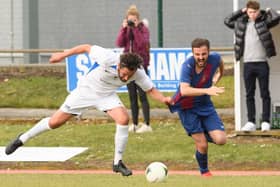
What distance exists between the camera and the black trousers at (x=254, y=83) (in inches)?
686

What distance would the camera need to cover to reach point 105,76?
13.6 metres

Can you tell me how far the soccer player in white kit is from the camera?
43.2ft

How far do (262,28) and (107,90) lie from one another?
14.3 feet

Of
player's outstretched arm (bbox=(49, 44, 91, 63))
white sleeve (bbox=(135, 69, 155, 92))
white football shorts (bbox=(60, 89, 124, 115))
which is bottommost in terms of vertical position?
white football shorts (bbox=(60, 89, 124, 115))

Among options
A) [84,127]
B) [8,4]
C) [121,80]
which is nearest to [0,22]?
[8,4]

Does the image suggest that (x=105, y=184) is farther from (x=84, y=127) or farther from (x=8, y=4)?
(x=8, y=4)

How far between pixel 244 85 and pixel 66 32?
11.9 m

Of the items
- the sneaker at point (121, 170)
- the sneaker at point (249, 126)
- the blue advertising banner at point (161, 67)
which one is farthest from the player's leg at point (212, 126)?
the blue advertising banner at point (161, 67)

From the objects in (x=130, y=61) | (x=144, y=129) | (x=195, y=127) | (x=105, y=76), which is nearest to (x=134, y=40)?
(x=144, y=129)

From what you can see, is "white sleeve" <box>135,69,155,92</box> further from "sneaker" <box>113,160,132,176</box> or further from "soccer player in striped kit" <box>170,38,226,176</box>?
"sneaker" <box>113,160,132,176</box>

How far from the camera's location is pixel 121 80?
524 inches

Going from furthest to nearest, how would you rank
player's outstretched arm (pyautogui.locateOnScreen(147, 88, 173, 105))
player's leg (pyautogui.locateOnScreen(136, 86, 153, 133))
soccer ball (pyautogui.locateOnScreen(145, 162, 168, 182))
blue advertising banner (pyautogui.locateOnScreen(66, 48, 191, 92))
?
blue advertising banner (pyautogui.locateOnScreen(66, 48, 191, 92)) < player's leg (pyautogui.locateOnScreen(136, 86, 153, 133)) < player's outstretched arm (pyautogui.locateOnScreen(147, 88, 173, 105)) < soccer ball (pyautogui.locateOnScreen(145, 162, 168, 182))

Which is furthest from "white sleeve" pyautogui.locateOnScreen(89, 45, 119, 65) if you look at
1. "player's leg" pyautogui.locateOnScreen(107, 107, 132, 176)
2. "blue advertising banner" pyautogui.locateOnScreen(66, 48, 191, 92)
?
"blue advertising banner" pyautogui.locateOnScreen(66, 48, 191, 92)

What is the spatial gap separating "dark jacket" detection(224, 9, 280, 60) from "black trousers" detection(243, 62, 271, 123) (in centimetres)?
26
